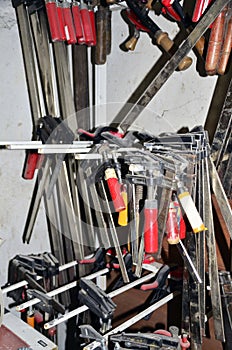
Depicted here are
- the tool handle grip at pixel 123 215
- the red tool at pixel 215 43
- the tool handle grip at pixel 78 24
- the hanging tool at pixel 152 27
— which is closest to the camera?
the tool handle grip at pixel 123 215

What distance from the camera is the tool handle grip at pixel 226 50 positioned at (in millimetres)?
1318

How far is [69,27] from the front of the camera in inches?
63.0

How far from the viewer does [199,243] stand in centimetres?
129

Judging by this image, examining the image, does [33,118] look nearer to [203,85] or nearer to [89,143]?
[89,143]

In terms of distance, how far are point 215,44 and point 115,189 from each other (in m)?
0.56

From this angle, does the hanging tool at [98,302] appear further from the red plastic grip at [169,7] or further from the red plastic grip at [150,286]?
the red plastic grip at [169,7]

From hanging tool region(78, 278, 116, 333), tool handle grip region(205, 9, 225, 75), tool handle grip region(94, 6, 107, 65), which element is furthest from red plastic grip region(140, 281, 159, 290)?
tool handle grip region(94, 6, 107, 65)

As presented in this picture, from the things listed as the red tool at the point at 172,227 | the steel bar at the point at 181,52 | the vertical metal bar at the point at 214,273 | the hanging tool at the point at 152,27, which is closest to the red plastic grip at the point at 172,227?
the red tool at the point at 172,227

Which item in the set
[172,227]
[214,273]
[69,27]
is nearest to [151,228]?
[172,227]

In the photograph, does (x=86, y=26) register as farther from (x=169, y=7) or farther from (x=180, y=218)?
(x=180, y=218)

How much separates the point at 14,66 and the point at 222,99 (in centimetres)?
85

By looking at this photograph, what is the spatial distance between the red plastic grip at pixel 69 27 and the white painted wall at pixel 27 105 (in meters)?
0.27

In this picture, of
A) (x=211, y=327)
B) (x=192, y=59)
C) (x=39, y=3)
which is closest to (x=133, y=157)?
(x=192, y=59)

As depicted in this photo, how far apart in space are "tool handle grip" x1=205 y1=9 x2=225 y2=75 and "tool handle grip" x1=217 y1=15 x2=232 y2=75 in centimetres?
1
